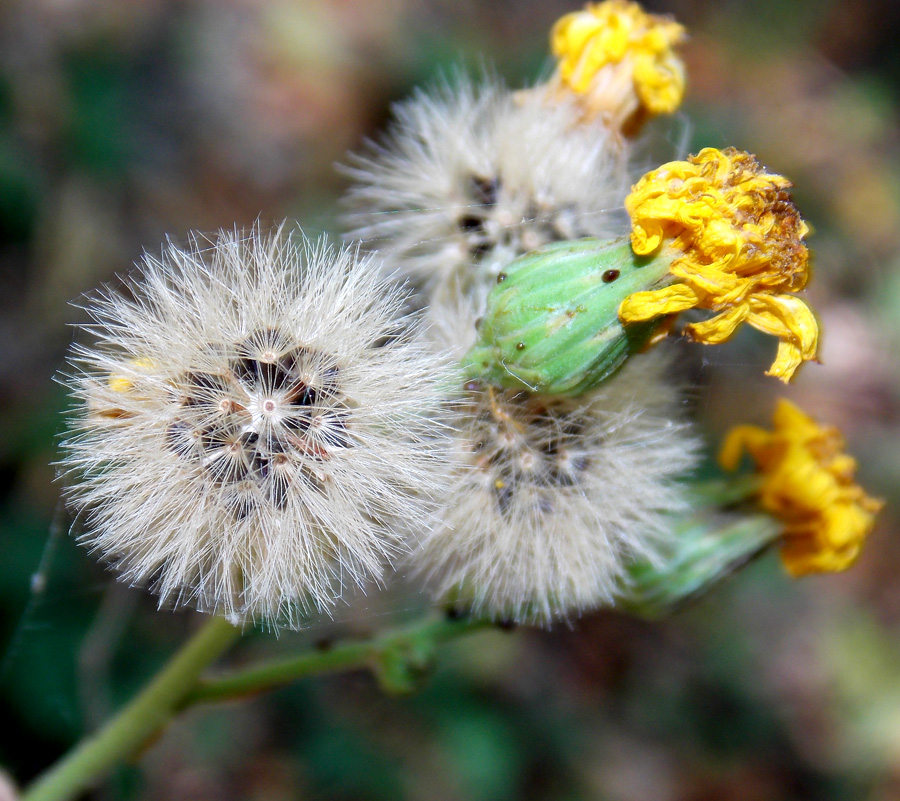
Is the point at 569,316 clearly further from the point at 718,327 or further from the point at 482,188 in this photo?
the point at 482,188

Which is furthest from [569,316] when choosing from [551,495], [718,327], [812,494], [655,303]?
[812,494]

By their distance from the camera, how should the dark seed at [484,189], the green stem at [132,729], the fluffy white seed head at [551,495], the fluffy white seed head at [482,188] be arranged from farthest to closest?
the dark seed at [484,189] → the fluffy white seed head at [482,188] → the green stem at [132,729] → the fluffy white seed head at [551,495]

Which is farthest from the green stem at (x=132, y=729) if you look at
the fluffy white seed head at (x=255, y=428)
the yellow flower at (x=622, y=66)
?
the yellow flower at (x=622, y=66)

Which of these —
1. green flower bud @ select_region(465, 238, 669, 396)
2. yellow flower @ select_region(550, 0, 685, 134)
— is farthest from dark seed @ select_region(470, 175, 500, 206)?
green flower bud @ select_region(465, 238, 669, 396)

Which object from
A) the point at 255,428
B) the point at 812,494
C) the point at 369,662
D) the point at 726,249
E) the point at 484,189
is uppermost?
the point at 484,189

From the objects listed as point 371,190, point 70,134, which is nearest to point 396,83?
point 70,134

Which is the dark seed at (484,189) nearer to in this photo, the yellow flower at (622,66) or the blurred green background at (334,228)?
the yellow flower at (622,66)
